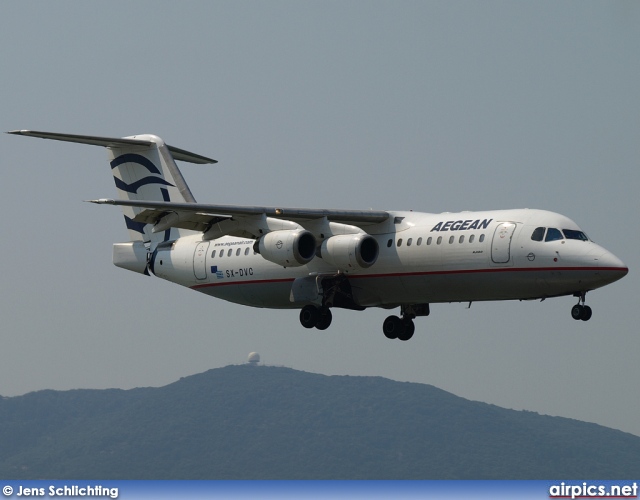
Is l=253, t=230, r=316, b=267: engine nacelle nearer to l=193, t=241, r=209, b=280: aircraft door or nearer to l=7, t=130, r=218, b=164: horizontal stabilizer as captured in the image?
l=193, t=241, r=209, b=280: aircraft door

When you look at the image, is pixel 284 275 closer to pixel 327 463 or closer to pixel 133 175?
pixel 133 175

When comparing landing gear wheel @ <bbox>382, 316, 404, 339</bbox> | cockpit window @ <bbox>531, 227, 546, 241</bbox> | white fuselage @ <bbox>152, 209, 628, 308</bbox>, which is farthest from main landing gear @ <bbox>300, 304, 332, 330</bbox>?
cockpit window @ <bbox>531, 227, 546, 241</bbox>

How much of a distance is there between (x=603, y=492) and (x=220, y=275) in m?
12.9

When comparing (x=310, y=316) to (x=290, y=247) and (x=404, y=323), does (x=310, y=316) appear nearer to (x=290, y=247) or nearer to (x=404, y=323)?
(x=290, y=247)

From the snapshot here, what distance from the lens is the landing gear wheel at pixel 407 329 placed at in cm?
3344

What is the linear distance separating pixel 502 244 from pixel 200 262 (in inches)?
368

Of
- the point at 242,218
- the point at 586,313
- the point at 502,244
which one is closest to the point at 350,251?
the point at 242,218

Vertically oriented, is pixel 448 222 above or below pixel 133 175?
below

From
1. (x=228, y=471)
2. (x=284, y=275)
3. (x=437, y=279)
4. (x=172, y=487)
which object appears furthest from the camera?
(x=228, y=471)

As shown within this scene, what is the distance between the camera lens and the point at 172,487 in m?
28.3

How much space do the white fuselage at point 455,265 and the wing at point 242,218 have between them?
2.69 ft

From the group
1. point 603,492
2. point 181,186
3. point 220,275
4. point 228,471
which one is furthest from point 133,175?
point 228,471

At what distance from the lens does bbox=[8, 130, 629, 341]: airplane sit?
1137 inches

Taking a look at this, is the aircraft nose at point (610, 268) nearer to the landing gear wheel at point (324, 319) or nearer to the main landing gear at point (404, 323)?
the main landing gear at point (404, 323)
